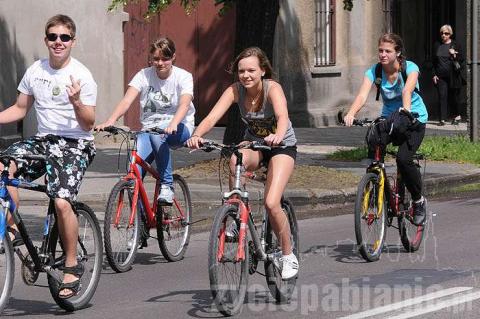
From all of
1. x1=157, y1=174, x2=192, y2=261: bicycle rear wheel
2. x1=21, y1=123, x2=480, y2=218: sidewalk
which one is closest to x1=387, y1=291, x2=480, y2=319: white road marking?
x1=157, y1=174, x2=192, y2=261: bicycle rear wheel

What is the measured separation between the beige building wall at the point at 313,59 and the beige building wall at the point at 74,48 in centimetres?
417

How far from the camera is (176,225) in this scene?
36.0ft

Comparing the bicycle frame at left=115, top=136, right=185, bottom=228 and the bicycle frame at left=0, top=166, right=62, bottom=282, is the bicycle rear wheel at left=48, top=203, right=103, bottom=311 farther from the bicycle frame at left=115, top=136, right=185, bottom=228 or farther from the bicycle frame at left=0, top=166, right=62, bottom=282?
the bicycle frame at left=115, top=136, right=185, bottom=228

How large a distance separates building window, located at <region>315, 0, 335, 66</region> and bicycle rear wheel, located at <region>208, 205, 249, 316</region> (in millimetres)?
17885

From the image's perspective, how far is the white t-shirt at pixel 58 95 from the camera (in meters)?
8.60

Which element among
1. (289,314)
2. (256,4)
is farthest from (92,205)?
(289,314)

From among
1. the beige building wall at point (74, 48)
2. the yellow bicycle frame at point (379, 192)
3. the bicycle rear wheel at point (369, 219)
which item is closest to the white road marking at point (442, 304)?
the bicycle rear wheel at point (369, 219)

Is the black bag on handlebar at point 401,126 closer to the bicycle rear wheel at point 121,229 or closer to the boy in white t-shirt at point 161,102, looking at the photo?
the boy in white t-shirt at point 161,102

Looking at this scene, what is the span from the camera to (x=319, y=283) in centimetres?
955

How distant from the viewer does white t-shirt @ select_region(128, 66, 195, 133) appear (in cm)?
1073

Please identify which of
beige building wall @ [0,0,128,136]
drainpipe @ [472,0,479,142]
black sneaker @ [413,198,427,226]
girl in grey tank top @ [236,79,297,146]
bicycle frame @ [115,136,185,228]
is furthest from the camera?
drainpipe @ [472,0,479,142]

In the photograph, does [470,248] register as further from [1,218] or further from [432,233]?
[1,218]

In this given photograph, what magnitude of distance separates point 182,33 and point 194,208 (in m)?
10.4

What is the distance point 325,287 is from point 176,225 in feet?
6.50
